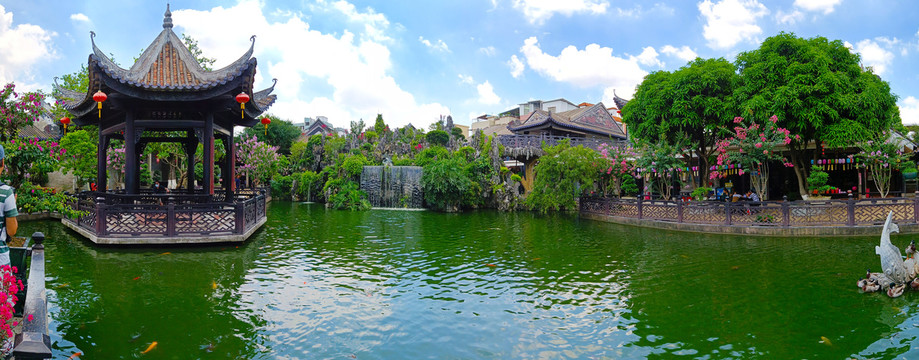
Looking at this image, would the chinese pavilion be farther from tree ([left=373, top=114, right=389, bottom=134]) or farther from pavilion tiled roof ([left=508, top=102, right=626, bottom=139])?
tree ([left=373, top=114, right=389, bottom=134])

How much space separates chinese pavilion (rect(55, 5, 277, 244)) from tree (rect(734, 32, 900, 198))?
15.5 metres

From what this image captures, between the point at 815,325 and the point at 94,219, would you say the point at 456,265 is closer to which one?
the point at 815,325

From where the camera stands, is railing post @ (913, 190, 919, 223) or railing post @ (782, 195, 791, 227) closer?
railing post @ (913, 190, 919, 223)

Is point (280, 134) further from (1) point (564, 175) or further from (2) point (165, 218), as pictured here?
(2) point (165, 218)

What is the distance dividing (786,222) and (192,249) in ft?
49.7

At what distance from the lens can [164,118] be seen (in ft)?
39.3

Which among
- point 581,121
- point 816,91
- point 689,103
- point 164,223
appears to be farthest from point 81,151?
point 581,121

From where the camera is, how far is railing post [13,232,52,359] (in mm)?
3002

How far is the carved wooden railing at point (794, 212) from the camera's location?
1367cm

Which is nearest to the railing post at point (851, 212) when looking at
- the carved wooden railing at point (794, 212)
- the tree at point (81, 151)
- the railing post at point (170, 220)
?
the carved wooden railing at point (794, 212)

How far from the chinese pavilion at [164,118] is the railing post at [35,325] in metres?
6.31

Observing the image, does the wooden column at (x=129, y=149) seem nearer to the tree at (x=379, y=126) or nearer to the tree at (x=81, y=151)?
the tree at (x=81, y=151)

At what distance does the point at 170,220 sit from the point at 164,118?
9.44 ft

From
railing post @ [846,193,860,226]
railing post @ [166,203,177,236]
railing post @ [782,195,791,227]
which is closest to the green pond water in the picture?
railing post @ [166,203,177,236]
